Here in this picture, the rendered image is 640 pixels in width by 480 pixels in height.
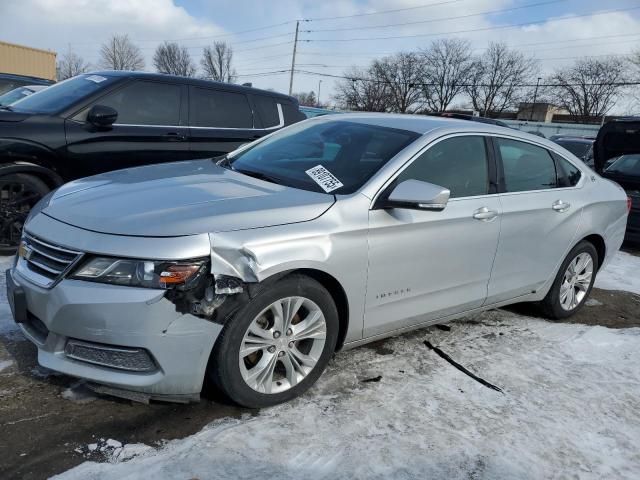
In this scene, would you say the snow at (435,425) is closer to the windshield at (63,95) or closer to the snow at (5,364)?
the snow at (5,364)

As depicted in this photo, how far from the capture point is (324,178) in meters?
3.26

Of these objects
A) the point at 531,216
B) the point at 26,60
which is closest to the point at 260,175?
the point at 531,216

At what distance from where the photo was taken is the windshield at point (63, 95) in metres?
5.10

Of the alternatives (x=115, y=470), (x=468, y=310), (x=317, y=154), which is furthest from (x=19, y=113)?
(x=468, y=310)

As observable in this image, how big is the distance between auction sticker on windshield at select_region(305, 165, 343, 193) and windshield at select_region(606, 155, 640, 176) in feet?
22.2

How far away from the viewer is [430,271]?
3.39 m

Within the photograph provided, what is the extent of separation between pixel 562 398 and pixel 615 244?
2293mm

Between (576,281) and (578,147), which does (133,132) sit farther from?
(578,147)

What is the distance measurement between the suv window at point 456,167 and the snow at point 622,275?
3.08 metres

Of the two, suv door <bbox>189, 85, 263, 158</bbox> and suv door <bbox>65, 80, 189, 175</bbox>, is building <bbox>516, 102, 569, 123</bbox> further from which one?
suv door <bbox>65, 80, 189, 175</bbox>

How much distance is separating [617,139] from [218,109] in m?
4.84

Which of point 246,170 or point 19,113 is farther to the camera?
point 19,113

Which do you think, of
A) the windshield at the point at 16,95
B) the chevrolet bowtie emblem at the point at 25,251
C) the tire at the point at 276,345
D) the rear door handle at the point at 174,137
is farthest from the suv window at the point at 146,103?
the tire at the point at 276,345

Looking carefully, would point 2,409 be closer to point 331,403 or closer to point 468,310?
point 331,403
